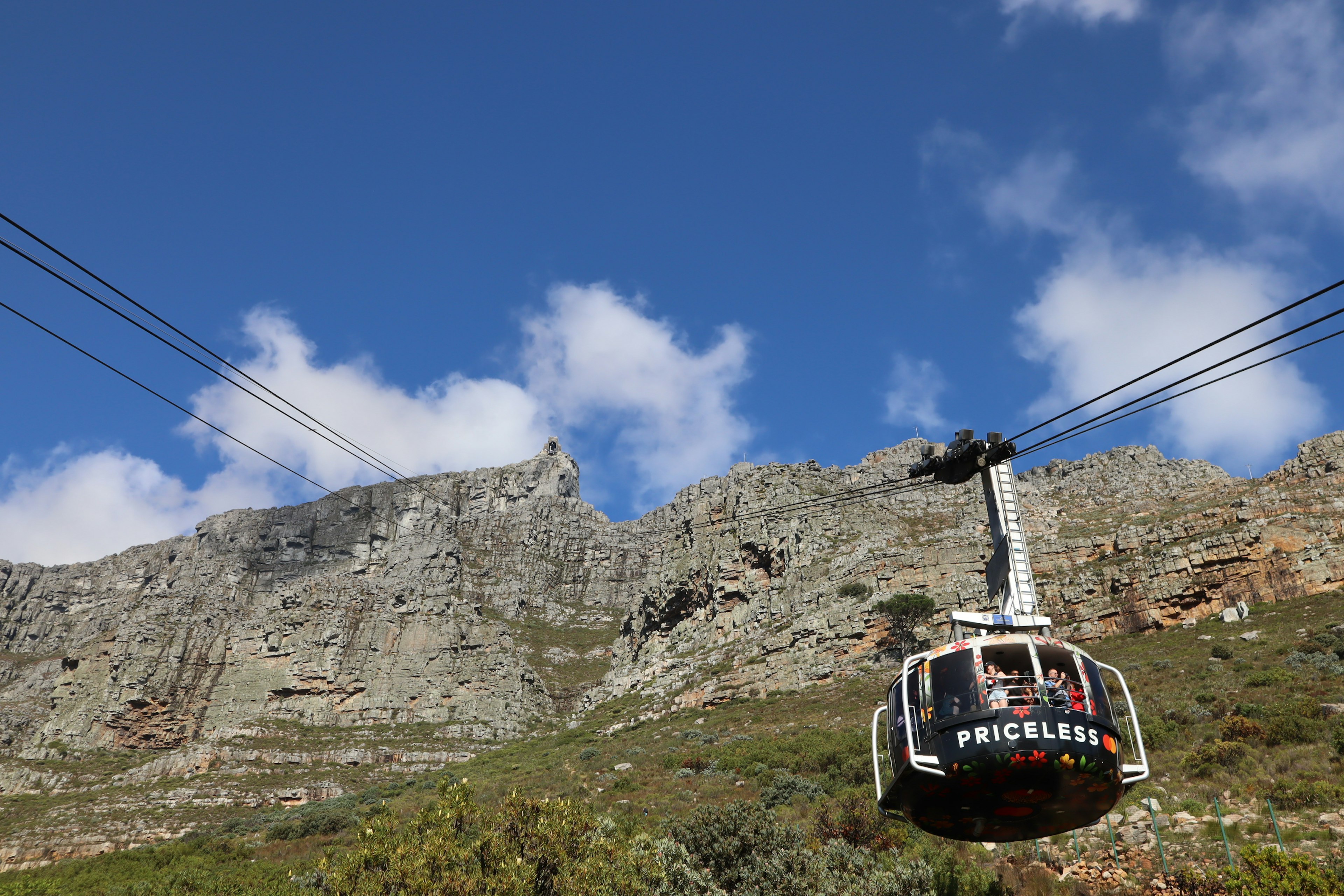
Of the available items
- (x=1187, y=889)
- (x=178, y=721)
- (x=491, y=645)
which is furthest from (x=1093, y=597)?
(x=178, y=721)

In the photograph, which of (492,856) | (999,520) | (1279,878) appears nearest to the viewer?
(999,520)

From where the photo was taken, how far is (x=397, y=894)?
16.8m

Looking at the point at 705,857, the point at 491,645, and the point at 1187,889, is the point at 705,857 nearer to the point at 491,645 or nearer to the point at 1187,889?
the point at 1187,889

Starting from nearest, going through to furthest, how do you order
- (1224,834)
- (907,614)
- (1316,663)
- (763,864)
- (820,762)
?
Result: (1224,834) → (763,864) → (1316,663) → (820,762) → (907,614)

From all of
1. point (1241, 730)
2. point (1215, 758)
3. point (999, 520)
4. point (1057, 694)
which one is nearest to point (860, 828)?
point (1215, 758)

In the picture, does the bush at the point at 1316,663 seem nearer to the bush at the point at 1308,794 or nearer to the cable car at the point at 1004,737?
the bush at the point at 1308,794

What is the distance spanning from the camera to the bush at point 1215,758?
27031 mm

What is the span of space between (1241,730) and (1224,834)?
11452 millimetres

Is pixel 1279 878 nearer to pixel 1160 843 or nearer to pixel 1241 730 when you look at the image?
pixel 1160 843

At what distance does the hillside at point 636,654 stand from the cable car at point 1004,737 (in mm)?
16441

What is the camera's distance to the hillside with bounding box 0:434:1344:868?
154ft

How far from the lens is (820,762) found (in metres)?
40.0

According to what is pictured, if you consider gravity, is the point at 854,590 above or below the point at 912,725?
above

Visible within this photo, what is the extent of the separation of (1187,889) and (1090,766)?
1374 centimetres
